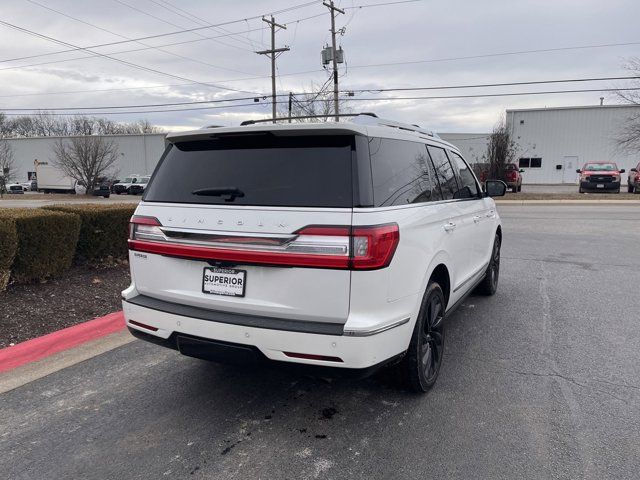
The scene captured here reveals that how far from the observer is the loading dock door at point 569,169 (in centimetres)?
4378

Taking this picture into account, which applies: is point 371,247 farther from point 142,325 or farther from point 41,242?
point 41,242

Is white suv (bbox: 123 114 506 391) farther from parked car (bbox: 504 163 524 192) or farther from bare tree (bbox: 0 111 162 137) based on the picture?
bare tree (bbox: 0 111 162 137)

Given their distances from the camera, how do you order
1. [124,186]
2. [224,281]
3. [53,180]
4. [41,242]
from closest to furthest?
[224,281], [41,242], [124,186], [53,180]

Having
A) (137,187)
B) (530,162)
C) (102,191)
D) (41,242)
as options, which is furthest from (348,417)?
(530,162)

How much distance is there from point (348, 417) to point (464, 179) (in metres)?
2.76

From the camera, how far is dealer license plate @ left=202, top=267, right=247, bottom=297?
2871 mm

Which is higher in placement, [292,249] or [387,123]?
[387,123]

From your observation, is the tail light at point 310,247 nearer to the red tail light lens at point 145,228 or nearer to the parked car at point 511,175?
the red tail light lens at point 145,228

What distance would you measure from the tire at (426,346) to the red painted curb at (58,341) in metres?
3.08

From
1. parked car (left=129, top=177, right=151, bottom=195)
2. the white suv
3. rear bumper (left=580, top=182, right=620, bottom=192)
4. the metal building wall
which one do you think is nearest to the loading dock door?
the metal building wall

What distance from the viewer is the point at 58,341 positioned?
4457mm

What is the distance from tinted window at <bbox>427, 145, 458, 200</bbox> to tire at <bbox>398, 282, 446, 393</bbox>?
96cm

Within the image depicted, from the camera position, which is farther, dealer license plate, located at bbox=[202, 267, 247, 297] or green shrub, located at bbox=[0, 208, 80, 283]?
green shrub, located at bbox=[0, 208, 80, 283]

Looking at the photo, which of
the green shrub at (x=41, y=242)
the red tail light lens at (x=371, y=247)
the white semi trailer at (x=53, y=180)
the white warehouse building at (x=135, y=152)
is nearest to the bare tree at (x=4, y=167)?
the white semi trailer at (x=53, y=180)
